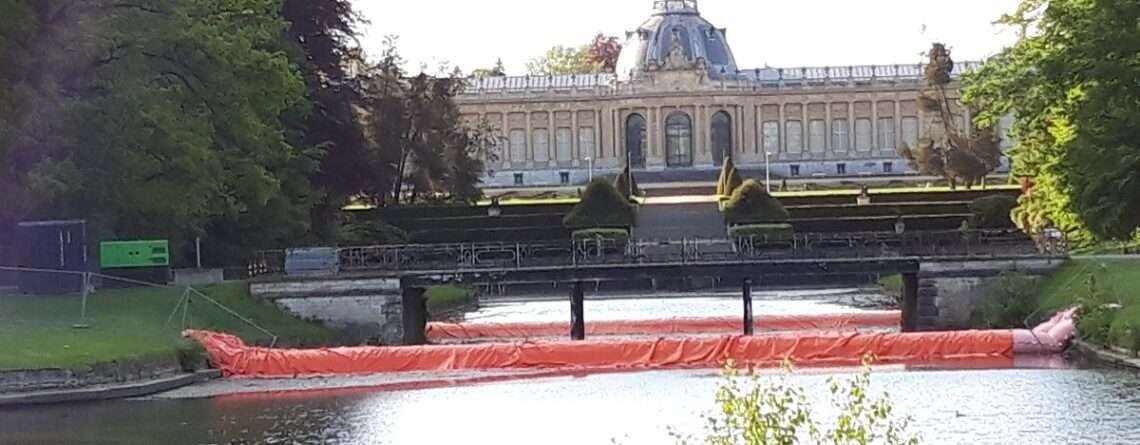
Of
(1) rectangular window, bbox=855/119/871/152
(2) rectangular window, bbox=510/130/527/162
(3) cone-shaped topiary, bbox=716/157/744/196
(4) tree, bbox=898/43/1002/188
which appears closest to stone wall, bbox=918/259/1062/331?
(3) cone-shaped topiary, bbox=716/157/744/196

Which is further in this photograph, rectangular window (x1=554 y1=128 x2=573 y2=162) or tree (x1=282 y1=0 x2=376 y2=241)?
rectangular window (x1=554 y1=128 x2=573 y2=162)

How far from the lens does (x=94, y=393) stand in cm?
3697

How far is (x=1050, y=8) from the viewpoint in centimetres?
4869

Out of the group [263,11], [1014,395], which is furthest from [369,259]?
[1014,395]

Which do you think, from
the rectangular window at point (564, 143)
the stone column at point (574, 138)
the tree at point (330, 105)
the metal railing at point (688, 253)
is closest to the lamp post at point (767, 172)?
the stone column at point (574, 138)

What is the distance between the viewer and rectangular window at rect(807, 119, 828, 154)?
135500 mm

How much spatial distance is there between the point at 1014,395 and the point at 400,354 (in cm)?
→ 1412

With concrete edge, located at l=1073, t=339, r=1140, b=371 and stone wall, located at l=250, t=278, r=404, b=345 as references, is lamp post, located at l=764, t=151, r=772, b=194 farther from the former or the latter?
concrete edge, located at l=1073, t=339, r=1140, b=371

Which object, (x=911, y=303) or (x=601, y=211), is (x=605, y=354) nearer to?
(x=911, y=303)

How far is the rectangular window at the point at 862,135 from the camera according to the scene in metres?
135

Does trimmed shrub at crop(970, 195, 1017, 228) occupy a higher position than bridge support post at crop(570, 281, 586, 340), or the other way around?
trimmed shrub at crop(970, 195, 1017, 228)

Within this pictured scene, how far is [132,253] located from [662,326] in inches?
543

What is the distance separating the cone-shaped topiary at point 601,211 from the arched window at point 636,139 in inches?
2162

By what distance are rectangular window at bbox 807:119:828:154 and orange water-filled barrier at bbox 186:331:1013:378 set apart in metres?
92.9
